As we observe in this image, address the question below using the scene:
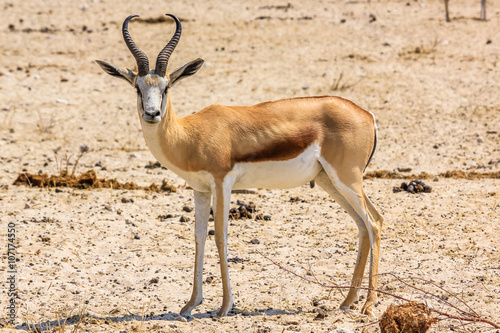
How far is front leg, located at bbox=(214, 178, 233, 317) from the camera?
6.39 metres

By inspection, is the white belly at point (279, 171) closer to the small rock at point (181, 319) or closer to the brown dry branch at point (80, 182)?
the small rock at point (181, 319)

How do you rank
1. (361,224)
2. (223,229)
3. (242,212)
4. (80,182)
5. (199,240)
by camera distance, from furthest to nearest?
(80,182), (242,212), (361,224), (199,240), (223,229)

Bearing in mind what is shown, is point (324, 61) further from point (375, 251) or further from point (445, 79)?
point (375, 251)

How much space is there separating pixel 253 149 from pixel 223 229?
863mm

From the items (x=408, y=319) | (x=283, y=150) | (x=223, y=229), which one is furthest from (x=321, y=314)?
(x=283, y=150)

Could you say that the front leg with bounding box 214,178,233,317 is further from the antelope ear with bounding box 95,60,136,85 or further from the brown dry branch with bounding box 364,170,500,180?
the brown dry branch with bounding box 364,170,500,180

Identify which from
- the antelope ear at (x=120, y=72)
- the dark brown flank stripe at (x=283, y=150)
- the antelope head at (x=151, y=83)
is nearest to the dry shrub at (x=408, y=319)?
the dark brown flank stripe at (x=283, y=150)

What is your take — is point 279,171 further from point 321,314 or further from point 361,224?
point 321,314

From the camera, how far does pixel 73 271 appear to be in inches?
290

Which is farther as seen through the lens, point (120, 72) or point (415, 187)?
point (415, 187)

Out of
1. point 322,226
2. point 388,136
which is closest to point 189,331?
point 322,226

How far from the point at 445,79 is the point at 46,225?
994 centimetres

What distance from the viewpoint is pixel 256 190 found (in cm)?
1029

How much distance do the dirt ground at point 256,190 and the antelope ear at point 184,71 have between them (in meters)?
2.32
